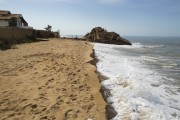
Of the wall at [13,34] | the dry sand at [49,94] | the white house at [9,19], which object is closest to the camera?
the dry sand at [49,94]

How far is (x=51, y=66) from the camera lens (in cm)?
977

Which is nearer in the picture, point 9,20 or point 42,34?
point 9,20

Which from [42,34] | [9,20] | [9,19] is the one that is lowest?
[42,34]

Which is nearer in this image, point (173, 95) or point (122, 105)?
point (122, 105)

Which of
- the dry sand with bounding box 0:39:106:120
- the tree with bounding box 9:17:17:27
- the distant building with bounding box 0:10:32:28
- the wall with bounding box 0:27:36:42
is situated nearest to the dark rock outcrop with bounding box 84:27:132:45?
the distant building with bounding box 0:10:32:28

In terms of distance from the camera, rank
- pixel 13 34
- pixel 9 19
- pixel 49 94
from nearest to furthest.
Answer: pixel 49 94 < pixel 13 34 < pixel 9 19

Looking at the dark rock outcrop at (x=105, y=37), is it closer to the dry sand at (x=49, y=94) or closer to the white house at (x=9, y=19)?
the white house at (x=9, y=19)

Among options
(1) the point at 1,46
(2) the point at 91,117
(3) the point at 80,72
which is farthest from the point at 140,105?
(1) the point at 1,46

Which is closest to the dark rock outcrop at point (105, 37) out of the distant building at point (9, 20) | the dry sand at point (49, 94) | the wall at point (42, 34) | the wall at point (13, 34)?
the wall at point (42, 34)

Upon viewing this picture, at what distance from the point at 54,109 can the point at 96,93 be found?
1.59 metres

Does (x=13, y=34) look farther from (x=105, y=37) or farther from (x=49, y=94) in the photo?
(x=105, y=37)

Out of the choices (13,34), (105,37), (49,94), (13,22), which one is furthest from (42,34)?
(49,94)

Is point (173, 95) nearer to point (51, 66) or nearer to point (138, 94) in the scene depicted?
point (138, 94)

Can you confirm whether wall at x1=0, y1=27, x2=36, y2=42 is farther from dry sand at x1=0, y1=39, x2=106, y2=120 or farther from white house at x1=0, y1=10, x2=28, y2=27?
dry sand at x1=0, y1=39, x2=106, y2=120
